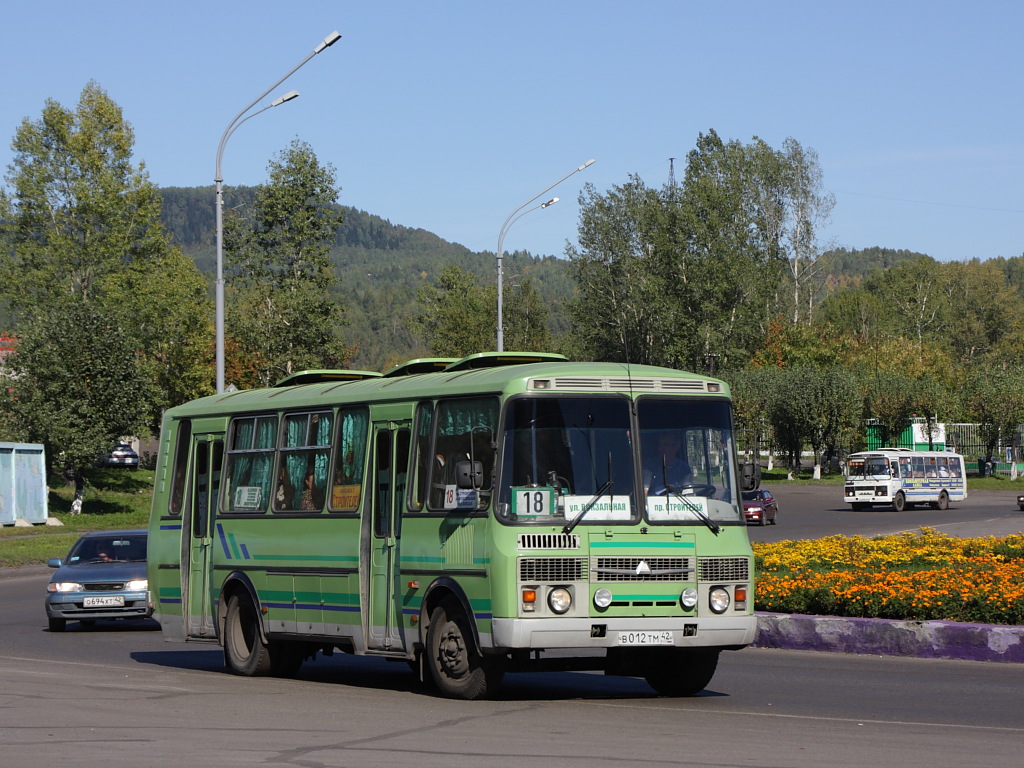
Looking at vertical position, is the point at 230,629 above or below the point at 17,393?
below

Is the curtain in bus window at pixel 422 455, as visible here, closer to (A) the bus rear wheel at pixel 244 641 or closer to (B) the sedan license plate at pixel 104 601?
(A) the bus rear wheel at pixel 244 641

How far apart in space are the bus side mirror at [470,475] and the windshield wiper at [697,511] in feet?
5.12

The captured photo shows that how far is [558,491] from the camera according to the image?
442 inches

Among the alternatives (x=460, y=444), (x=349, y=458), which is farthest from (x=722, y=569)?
(x=349, y=458)

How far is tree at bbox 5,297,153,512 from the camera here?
51.3 meters

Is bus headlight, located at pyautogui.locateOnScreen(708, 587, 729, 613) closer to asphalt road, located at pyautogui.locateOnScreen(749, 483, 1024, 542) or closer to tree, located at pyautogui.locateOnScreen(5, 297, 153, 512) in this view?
asphalt road, located at pyautogui.locateOnScreen(749, 483, 1024, 542)

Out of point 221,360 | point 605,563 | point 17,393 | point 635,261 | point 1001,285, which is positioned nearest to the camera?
point 605,563

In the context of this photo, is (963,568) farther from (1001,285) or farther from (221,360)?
(1001,285)

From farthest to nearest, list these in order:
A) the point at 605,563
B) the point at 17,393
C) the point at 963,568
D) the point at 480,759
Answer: the point at 17,393
the point at 963,568
the point at 605,563
the point at 480,759

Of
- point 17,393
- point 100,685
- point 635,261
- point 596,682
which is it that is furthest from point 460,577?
point 635,261

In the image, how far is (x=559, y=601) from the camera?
11.0 meters

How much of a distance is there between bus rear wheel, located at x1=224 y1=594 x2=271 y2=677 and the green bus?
1.94 feet

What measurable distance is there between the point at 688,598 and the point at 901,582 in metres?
5.35

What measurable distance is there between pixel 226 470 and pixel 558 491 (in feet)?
17.8
